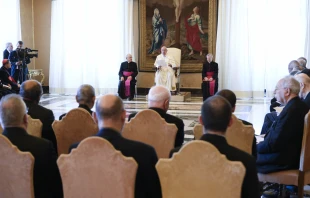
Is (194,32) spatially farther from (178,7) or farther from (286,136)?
(286,136)

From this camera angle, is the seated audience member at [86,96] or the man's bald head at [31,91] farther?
the man's bald head at [31,91]

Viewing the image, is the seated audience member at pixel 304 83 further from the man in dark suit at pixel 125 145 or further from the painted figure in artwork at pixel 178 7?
the painted figure in artwork at pixel 178 7

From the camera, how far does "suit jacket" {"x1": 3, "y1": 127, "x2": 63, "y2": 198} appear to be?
2.73 metres

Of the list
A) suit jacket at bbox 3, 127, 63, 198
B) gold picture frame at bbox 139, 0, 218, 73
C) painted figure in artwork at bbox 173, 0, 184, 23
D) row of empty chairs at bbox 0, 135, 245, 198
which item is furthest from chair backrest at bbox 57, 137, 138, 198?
painted figure in artwork at bbox 173, 0, 184, 23

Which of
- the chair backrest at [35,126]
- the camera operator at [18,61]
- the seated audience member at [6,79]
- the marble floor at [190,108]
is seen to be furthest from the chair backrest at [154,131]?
the camera operator at [18,61]

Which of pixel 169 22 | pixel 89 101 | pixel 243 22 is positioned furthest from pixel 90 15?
pixel 89 101

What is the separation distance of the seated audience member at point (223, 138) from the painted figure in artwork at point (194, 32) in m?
13.2

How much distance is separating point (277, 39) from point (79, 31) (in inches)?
291

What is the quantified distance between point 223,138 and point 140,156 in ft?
1.65

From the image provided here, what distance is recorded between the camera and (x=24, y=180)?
2623mm

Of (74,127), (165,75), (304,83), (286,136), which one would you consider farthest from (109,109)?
(165,75)

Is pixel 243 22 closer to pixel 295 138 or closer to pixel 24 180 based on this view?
pixel 295 138

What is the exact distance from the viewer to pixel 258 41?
1460 cm

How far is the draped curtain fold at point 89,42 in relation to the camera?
16000mm
